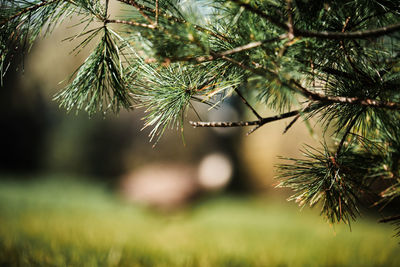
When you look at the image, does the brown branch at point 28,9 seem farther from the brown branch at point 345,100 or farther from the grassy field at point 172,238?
the grassy field at point 172,238

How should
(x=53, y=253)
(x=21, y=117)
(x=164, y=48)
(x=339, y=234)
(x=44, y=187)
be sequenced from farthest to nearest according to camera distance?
(x=21, y=117) → (x=44, y=187) → (x=339, y=234) → (x=53, y=253) → (x=164, y=48)

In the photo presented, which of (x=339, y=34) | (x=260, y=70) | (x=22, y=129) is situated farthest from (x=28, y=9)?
(x=22, y=129)

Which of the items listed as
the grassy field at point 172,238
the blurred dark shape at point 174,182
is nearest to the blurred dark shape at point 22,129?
the grassy field at point 172,238

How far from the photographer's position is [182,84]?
0.64 metres

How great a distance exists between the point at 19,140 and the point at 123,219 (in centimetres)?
404

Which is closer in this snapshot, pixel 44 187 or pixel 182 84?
pixel 182 84

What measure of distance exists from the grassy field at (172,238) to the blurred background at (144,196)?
1 centimetres

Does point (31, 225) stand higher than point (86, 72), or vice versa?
point (86, 72)

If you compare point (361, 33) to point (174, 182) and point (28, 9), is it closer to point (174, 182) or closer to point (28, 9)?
point (28, 9)

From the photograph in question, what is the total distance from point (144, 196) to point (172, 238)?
1934 millimetres

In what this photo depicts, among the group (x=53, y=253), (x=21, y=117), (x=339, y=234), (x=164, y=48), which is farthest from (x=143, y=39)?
(x=21, y=117)

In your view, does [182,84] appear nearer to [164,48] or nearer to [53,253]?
[164,48]

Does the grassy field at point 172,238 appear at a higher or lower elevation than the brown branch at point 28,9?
lower

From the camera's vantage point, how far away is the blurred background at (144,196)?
5.18ft
